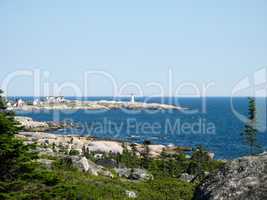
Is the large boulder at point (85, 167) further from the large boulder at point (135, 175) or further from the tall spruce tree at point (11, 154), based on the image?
the tall spruce tree at point (11, 154)

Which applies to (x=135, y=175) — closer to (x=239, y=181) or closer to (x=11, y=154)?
(x=11, y=154)

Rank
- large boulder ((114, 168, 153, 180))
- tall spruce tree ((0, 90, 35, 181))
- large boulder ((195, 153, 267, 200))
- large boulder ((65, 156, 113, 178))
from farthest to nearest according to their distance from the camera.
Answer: large boulder ((114, 168, 153, 180)) → large boulder ((65, 156, 113, 178)) → tall spruce tree ((0, 90, 35, 181)) → large boulder ((195, 153, 267, 200))

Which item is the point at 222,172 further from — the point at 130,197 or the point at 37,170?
the point at 130,197

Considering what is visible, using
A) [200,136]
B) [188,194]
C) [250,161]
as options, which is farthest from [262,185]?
[200,136]

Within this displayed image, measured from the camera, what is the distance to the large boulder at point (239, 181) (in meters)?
8.86

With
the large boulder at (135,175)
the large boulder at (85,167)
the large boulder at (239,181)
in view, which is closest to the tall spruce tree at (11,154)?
the large boulder at (239,181)

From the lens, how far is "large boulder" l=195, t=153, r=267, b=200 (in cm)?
886

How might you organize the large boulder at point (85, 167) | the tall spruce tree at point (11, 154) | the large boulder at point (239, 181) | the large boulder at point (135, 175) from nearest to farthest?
1. the large boulder at point (239, 181)
2. the tall spruce tree at point (11, 154)
3. the large boulder at point (85, 167)
4. the large boulder at point (135, 175)

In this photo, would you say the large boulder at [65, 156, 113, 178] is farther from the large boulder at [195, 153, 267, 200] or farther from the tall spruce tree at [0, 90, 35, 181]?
the large boulder at [195, 153, 267, 200]

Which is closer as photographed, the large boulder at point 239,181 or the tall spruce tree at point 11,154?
the large boulder at point 239,181

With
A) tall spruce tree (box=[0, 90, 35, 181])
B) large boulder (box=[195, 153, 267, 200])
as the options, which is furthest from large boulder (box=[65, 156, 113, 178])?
large boulder (box=[195, 153, 267, 200])

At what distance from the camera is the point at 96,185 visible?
40.6 meters

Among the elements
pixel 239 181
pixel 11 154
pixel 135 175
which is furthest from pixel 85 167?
pixel 239 181

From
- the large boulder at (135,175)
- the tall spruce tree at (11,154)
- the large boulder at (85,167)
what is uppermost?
the tall spruce tree at (11,154)
